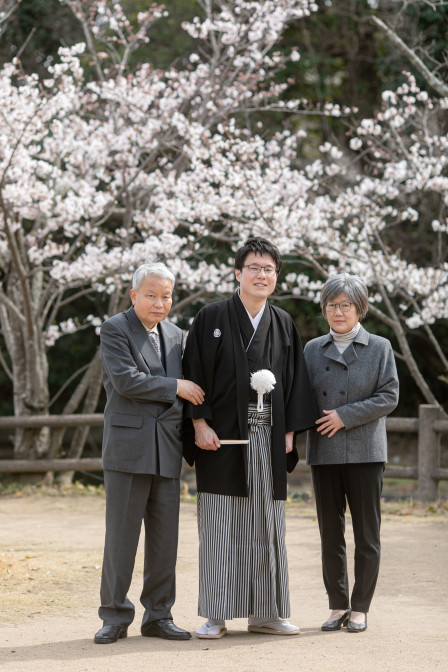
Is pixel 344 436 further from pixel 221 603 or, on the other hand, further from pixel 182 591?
pixel 182 591

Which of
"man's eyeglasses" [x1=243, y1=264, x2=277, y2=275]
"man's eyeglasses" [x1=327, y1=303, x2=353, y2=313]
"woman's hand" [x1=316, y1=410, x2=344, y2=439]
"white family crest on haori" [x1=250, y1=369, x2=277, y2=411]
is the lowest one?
"woman's hand" [x1=316, y1=410, x2=344, y2=439]

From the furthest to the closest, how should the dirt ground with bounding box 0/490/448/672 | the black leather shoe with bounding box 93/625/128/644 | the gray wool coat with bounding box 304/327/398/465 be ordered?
the gray wool coat with bounding box 304/327/398/465
the black leather shoe with bounding box 93/625/128/644
the dirt ground with bounding box 0/490/448/672

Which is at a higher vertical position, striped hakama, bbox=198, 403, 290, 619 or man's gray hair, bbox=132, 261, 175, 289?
man's gray hair, bbox=132, 261, 175, 289

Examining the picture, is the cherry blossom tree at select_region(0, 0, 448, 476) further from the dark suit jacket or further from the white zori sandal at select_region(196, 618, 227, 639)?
the white zori sandal at select_region(196, 618, 227, 639)

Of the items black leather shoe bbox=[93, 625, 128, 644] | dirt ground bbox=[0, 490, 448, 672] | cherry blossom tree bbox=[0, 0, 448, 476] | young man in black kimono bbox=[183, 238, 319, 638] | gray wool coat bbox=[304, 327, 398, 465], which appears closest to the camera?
dirt ground bbox=[0, 490, 448, 672]

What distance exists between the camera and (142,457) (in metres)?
3.49

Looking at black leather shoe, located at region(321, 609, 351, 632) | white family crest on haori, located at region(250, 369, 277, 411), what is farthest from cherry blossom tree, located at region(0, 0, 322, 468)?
black leather shoe, located at region(321, 609, 351, 632)

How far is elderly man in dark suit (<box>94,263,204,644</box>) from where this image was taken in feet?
11.5

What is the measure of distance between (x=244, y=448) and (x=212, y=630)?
78 cm

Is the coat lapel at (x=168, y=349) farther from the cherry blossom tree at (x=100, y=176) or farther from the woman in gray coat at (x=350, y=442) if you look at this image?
the cherry blossom tree at (x=100, y=176)

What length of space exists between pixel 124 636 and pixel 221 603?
436 millimetres

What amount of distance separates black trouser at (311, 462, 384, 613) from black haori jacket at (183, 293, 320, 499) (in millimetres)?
232

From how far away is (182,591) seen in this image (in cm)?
461

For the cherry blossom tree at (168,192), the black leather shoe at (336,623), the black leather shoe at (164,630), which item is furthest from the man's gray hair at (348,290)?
the cherry blossom tree at (168,192)
